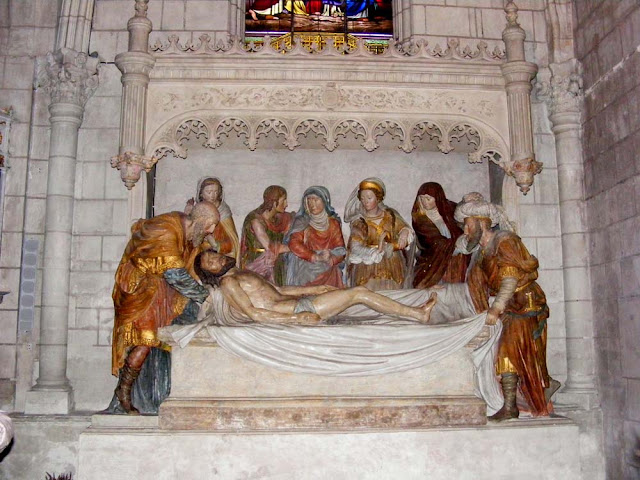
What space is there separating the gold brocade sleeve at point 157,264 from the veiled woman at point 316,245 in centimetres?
146

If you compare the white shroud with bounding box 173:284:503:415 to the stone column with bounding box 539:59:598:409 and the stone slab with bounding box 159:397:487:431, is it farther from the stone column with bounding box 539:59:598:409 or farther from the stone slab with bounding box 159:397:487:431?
the stone column with bounding box 539:59:598:409

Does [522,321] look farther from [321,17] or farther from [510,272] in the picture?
[321,17]

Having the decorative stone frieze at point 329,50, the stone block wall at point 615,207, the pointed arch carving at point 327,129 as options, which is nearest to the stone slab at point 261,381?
the stone block wall at point 615,207

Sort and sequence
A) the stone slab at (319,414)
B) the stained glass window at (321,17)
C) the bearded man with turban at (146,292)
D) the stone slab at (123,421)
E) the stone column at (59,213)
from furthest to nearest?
the stained glass window at (321,17)
the stone column at (59,213)
the bearded man with turban at (146,292)
the stone slab at (123,421)
the stone slab at (319,414)

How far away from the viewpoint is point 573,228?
7.18 metres

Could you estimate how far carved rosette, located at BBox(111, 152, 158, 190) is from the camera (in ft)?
22.3

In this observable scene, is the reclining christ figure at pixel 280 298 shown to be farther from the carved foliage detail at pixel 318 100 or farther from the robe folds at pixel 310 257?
the carved foliage detail at pixel 318 100

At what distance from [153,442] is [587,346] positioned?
443cm

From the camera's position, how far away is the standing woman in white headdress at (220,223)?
7.19m

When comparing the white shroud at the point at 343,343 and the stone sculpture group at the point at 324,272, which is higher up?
the stone sculpture group at the point at 324,272

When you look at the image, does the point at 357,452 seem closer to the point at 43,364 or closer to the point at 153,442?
the point at 153,442

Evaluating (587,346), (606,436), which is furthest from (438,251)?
(606,436)

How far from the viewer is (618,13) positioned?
21.2ft

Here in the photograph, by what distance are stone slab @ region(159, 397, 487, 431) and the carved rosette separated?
2.40 meters
